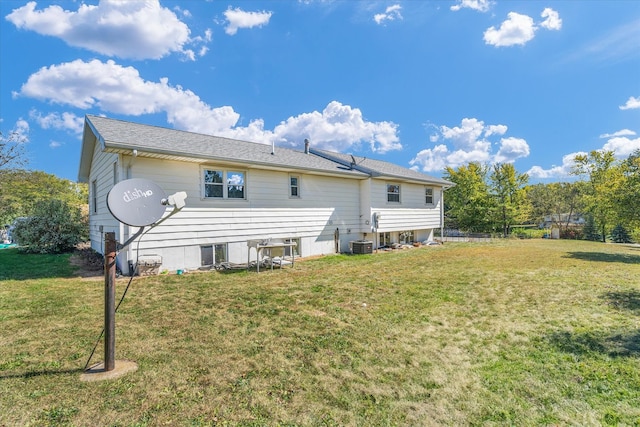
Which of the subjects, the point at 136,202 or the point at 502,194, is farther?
the point at 502,194

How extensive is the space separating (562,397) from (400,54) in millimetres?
15948

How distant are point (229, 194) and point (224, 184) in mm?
374

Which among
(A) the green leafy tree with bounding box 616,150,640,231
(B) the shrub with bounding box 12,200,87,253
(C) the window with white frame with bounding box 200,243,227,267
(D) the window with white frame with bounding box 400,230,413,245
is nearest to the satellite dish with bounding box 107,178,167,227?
(C) the window with white frame with bounding box 200,243,227,267

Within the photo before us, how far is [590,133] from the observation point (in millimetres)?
26750

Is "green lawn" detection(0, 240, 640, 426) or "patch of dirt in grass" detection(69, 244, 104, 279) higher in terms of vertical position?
"patch of dirt in grass" detection(69, 244, 104, 279)

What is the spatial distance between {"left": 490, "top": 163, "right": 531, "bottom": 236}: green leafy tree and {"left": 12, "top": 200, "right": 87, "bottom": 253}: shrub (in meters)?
30.0

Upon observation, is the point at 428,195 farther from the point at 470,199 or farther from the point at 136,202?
the point at 136,202

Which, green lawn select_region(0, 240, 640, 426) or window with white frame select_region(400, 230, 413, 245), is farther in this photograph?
window with white frame select_region(400, 230, 413, 245)

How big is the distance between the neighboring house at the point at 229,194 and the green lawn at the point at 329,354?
231 cm

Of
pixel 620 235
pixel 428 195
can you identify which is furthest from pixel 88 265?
pixel 620 235

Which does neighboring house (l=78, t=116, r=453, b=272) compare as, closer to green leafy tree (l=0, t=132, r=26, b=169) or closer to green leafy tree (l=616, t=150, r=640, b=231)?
green leafy tree (l=0, t=132, r=26, b=169)

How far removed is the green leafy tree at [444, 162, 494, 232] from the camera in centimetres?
2611

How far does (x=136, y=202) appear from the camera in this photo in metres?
3.19

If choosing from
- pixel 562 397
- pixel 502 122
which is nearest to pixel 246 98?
pixel 562 397
